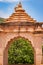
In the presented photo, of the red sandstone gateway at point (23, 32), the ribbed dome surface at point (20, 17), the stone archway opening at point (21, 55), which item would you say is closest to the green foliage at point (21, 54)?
the stone archway opening at point (21, 55)

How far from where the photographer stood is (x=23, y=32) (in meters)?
15.3

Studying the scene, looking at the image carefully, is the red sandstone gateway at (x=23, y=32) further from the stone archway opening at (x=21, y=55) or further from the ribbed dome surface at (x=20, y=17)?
the stone archway opening at (x=21, y=55)

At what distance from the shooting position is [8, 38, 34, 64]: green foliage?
29.5 m

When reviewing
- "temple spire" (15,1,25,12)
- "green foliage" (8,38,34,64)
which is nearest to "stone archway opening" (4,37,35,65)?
"green foliage" (8,38,34,64)

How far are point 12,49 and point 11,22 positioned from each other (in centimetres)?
1601

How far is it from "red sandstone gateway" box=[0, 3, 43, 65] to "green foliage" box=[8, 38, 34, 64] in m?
13.9

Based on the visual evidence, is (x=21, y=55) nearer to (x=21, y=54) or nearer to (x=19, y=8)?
(x=21, y=54)

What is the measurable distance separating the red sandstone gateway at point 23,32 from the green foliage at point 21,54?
45.7 feet

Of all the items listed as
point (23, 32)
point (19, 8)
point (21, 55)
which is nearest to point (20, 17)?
point (19, 8)

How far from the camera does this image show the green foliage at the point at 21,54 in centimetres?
2955

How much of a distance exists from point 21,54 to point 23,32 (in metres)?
15.0

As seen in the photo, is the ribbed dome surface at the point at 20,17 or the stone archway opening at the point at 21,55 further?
the stone archway opening at the point at 21,55

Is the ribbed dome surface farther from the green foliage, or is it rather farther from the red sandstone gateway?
the green foliage

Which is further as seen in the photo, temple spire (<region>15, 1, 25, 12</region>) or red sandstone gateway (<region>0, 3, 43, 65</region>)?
temple spire (<region>15, 1, 25, 12</region>)
